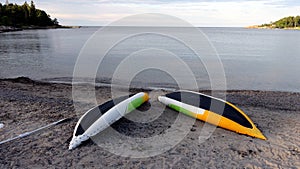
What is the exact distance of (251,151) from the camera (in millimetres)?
6305

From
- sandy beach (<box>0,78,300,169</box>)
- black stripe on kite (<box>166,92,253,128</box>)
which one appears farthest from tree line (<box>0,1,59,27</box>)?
black stripe on kite (<box>166,92,253,128</box>)

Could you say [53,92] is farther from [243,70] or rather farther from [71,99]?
[243,70]

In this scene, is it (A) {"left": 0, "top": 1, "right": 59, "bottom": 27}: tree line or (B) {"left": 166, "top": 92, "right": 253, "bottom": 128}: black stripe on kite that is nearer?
(B) {"left": 166, "top": 92, "right": 253, "bottom": 128}: black stripe on kite

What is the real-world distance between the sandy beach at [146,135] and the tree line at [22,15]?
112 meters

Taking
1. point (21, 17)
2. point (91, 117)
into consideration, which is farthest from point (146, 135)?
point (21, 17)

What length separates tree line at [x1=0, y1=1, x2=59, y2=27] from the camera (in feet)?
362

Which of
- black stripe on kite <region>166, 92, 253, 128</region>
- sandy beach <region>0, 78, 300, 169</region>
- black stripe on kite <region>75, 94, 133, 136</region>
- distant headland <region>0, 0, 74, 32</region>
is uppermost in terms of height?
distant headland <region>0, 0, 74, 32</region>

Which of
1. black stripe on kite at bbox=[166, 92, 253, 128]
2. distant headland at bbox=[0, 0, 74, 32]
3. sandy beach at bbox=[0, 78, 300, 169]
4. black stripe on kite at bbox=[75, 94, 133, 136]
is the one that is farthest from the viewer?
distant headland at bbox=[0, 0, 74, 32]

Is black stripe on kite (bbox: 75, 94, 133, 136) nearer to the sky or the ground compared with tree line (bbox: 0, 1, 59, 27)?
nearer to the ground

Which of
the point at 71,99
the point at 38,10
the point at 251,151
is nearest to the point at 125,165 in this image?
the point at 251,151

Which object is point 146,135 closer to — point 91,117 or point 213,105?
point 91,117

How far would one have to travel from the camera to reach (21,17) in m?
124

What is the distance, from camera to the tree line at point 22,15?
110312 millimetres

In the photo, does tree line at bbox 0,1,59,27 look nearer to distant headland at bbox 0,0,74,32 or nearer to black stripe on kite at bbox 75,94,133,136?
distant headland at bbox 0,0,74,32
